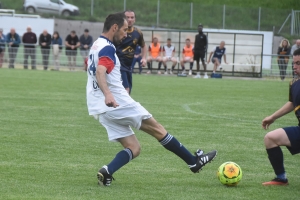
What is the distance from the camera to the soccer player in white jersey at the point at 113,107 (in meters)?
6.62

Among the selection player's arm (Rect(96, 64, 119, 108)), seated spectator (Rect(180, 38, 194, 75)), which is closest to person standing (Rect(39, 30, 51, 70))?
seated spectator (Rect(180, 38, 194, 75))

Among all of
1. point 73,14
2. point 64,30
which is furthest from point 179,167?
point 73,14

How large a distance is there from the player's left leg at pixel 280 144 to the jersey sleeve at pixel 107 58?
1776 mm

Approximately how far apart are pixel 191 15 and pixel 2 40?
16.0 meters

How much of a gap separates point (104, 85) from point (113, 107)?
258 millimetres

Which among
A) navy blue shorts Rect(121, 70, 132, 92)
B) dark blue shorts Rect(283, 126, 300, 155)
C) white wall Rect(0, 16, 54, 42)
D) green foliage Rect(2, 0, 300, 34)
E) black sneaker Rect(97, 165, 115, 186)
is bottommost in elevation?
black sneaker Rect(97, 165, 115, 186)

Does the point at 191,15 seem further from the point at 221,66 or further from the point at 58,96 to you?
the point at 58,96

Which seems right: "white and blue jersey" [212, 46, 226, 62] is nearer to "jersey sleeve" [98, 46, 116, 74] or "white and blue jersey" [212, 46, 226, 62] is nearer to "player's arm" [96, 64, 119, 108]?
"jersey sleeve" [98, 46, 116, 74]

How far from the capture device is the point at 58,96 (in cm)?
1725

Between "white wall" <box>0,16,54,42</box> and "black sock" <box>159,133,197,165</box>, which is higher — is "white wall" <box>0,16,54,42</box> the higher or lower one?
the higher one

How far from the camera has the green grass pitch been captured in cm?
657

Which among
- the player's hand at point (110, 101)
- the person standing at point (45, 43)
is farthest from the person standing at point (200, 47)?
the player's hand at point (110, 101)

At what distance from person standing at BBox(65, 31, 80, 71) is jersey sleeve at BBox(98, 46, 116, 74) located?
22.0 meters

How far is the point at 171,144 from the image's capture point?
22.8 feet
